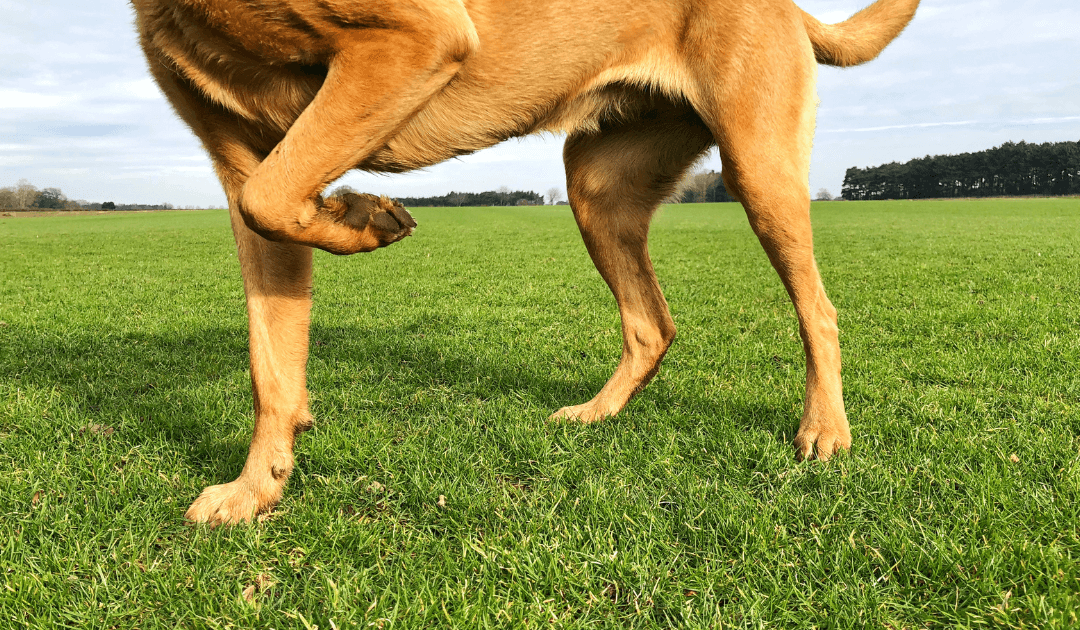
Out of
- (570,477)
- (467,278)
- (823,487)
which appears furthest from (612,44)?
(467,278)

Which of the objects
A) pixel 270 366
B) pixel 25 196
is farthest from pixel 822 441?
pixel 25 196

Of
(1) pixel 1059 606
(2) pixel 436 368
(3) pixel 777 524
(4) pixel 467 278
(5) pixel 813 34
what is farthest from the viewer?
(4) pixel 467 278

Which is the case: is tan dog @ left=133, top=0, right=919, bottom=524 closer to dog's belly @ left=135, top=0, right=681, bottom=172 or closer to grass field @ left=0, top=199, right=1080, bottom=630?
dog's belly @ left=135, top=0, right=681, bottom=172

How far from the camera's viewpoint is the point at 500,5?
2197 mm

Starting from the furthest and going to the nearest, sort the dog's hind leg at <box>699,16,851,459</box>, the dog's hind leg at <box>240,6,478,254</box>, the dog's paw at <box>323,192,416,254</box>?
the dog's hind leg at <box>699,16,851,459</box> → the dog's paw at <box>323,192,416,254</box> → the dog's hind leg at <box>240,6,478,254</box>

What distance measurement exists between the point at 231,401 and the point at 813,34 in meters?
3.55

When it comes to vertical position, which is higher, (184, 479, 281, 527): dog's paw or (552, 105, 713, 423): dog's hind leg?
(552, 105, 713, 423): dog's hind leg

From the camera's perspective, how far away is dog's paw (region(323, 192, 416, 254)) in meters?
2.11

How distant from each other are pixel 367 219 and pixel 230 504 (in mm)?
Result: 1113

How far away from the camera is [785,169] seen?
264cm

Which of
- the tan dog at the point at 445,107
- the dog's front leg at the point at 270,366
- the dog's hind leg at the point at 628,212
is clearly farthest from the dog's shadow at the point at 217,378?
the tan dog at the point at 445,107

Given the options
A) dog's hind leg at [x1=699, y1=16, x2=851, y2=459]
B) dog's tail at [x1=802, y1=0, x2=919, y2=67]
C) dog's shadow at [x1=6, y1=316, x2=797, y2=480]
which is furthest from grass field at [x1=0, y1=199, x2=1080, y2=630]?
dog's tail at [x1=802, y1=0, x2=919, y2=67]

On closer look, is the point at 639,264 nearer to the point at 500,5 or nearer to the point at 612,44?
the point at 612,44

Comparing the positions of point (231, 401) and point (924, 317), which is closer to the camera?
point (231, 401)
